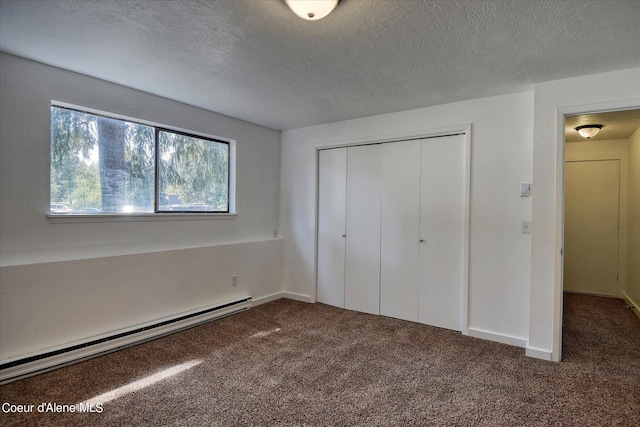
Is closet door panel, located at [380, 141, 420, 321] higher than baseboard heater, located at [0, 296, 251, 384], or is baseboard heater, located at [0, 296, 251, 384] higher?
closet door panel, located at [380, 141, 420, 321]

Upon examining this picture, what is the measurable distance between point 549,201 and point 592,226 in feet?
10.3

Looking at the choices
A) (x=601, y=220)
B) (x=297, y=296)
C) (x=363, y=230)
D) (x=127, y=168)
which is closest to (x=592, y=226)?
(x=601, y=220)

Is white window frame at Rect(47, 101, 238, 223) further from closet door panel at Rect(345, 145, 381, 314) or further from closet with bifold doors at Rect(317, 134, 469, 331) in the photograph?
closet door panel at Rect(345, 145, 381, 314)

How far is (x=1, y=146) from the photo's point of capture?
2.40m

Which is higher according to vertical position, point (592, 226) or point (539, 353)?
point (592, 226)

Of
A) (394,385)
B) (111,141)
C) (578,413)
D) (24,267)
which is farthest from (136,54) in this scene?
(578,413)

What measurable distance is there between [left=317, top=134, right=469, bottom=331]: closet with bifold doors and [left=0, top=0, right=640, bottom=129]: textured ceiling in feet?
2.69

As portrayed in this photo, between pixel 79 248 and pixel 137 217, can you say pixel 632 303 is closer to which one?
pixel 137 217

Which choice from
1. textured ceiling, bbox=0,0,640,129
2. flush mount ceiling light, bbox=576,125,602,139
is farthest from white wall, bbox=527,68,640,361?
flush mount ceiling light, bbox=576,125,602,139

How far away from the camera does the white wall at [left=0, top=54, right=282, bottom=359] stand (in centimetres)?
244

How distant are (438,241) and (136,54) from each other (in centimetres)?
318

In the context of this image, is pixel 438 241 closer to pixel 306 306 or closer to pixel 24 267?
pixel 306 306

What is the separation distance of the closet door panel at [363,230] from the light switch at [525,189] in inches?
58.0

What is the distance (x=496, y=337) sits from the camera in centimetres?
317
